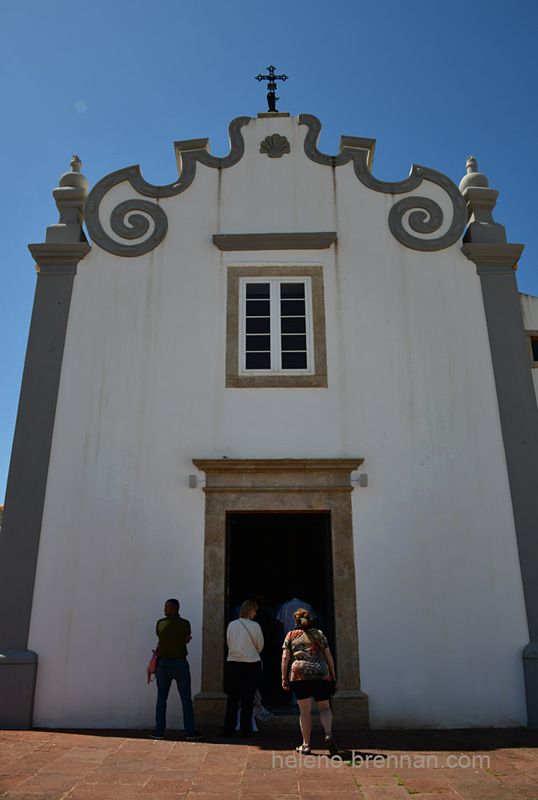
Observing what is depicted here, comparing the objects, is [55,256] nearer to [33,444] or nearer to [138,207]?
[138,207]

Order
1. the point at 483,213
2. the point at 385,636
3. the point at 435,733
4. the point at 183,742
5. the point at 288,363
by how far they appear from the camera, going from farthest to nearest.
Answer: the point at 483,213 → the point at 288,363 → the point at 385,636 → the point at 435,733 → the point at 183,742

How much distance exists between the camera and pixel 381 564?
6832mm

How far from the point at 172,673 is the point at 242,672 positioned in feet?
2.27

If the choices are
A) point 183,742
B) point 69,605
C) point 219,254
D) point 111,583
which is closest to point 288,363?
point 219,254

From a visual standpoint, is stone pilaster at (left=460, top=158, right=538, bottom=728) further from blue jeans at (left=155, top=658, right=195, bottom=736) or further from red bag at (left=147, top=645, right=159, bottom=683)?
red bag at (left=147, top=645, right=159, bottom=683)

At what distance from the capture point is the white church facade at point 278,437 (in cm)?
658

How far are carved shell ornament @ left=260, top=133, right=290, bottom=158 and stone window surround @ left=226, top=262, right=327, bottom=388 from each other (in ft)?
5.88

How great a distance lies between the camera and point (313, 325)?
771 cm

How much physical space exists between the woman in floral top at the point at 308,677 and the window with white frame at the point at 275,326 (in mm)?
3302

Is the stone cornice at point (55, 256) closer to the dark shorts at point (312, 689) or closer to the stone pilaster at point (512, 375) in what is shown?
the stone pilaster at point (512, 375)

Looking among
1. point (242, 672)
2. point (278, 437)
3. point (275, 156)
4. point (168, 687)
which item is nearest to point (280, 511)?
point (278, 437)

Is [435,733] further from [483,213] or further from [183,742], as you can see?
[483,213]

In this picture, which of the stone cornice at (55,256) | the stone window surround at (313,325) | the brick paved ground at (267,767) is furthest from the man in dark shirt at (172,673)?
the stone cornice at (55,256)

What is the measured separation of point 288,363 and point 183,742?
168 inches
